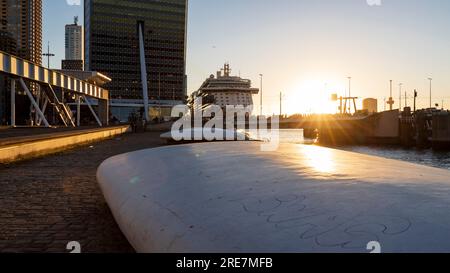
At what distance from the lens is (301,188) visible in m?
3.44

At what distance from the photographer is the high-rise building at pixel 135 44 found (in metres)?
138

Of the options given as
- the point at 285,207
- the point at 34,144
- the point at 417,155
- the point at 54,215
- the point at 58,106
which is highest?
the point at 58,106

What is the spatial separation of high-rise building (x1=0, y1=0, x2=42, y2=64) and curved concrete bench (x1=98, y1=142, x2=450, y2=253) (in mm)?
173846

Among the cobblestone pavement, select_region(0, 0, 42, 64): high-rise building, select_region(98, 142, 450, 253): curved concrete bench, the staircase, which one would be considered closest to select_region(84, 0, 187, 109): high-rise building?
select_region(0, 0, 42, 64): high-rise building

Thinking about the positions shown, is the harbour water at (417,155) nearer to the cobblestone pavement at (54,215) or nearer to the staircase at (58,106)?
the cobblestone pavement at (54,215)

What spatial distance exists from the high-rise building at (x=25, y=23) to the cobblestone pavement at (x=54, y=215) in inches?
6579

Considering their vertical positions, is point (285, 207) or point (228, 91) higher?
point (228, 91)

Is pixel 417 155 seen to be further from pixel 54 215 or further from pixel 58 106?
pixel 54 215

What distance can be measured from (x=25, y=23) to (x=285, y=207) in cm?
19273

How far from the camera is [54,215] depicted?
656 cm

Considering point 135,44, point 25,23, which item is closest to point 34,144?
point 135,44

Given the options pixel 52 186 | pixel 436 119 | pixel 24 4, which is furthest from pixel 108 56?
pixel 52 186

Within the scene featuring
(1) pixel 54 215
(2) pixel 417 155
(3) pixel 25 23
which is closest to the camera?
(1) pixel 54 215
